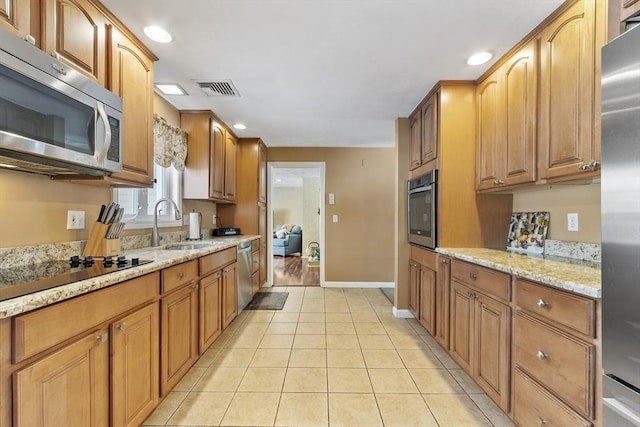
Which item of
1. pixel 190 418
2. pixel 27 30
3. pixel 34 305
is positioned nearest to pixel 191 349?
pixel 190 418

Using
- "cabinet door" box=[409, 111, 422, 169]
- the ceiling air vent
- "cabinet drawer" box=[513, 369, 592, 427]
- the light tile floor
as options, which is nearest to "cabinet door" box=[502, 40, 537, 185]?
"cabinet door" box=[409, 111, 422, 169]

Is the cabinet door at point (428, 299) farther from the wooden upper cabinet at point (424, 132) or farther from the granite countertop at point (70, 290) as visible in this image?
the granite countertop at point (70, 290)

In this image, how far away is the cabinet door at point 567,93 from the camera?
1391 mm

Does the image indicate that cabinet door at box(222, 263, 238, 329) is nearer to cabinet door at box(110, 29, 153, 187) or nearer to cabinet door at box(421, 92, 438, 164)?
cabinet door at box(110, 29, 153, 187)

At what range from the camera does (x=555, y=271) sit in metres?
1.34

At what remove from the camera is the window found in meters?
2.25

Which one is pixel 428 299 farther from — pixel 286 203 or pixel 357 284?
pixel 286 203

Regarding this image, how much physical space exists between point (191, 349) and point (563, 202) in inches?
109

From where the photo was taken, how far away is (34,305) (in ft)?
2.83

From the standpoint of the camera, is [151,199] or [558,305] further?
[151,199]

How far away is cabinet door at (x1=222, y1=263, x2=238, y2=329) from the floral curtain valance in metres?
1.14

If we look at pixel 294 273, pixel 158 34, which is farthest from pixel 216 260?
pixel 294 273

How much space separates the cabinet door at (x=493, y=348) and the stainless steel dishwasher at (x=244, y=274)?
231 centimetres

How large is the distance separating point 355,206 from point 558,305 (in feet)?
11.4
